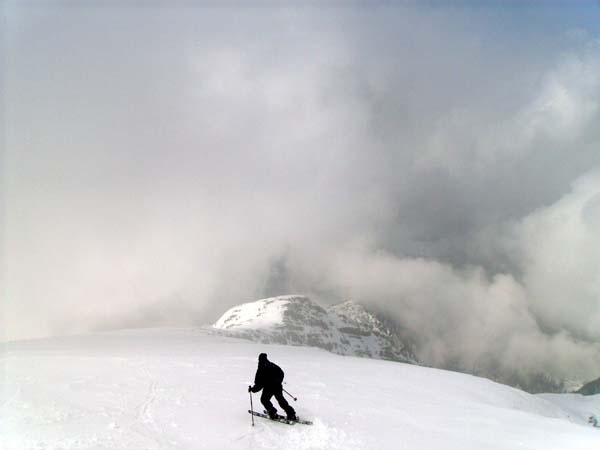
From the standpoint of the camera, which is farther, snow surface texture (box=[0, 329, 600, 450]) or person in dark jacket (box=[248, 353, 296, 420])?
person in dark jacket (box=[248, 353, 296, 420])

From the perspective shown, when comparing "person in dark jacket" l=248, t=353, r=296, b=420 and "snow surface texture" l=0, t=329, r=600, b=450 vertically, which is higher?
"person in dark jacket" l=248, t=353, r=296, b=420

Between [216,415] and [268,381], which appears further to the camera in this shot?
[268,381]

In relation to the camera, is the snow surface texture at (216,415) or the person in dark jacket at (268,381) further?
the person in dark jacket at (268,381)

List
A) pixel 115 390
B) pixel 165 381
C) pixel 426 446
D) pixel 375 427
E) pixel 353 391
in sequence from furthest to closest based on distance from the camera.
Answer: pixel 353 391, pixel 165 381, pixel 115 390, pixel 375 427, pixel 426 446

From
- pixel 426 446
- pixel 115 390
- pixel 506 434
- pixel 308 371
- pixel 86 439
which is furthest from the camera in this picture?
pixel 308 371

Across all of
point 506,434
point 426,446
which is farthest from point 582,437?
point 426,446

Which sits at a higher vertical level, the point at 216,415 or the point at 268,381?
the point at 268,381

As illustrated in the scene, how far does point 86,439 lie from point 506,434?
649 inches

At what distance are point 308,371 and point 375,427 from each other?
1800cm

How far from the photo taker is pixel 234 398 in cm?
1944

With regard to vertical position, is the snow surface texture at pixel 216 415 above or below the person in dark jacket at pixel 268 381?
below

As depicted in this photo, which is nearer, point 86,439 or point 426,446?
point 86,439

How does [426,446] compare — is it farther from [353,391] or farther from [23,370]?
[23,370]

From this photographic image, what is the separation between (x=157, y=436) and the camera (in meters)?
12.8
